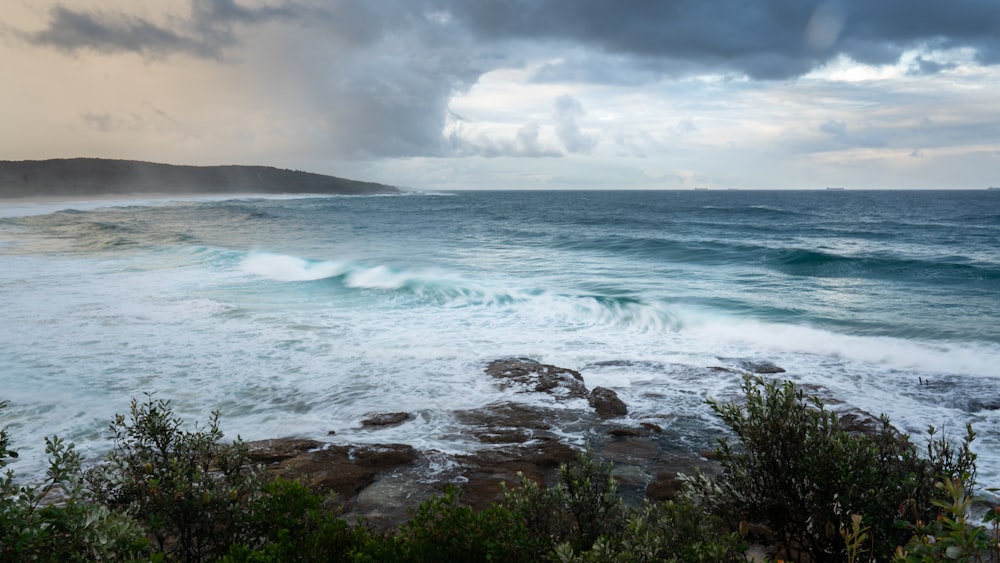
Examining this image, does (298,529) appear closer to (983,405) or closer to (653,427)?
(653,427)

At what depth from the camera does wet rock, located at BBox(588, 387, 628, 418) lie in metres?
9.54

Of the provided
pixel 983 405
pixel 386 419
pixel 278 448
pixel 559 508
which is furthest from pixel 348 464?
pixel 983 405

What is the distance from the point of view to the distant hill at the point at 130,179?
417 feet

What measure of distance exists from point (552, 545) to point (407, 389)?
6.76 metres

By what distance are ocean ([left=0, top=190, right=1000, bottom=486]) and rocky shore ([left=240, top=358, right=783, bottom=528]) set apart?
0.37 meters

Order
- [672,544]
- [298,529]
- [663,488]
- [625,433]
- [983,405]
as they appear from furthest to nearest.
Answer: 1. [983,405]
2. [625,433]
3. [663,488]
4. [298,529]
5. [672,544]

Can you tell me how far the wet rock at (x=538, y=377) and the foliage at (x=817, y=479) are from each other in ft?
18.3

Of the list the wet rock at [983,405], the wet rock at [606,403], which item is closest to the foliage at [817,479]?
the wet rock at [606,403]

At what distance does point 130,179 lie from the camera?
149875 mm

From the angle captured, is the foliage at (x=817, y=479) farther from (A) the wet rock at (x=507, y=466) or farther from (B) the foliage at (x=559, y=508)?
(A) the wet rock at (x=507, y=466)

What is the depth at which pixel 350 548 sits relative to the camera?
410 cm

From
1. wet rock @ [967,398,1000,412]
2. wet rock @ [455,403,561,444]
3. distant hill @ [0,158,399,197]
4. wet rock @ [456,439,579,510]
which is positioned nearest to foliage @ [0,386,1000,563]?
wet rock @ [456,439,579,510]

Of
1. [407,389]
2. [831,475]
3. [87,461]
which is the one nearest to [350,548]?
[831,475]

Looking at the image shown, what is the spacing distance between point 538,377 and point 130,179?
558 feet
